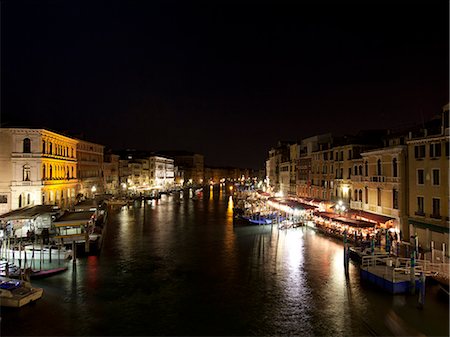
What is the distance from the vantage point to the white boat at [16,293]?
16.8 metres

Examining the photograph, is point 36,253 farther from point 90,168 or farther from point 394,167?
point 90,168

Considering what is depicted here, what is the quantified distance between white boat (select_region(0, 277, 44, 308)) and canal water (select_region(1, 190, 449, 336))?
30 centimetres

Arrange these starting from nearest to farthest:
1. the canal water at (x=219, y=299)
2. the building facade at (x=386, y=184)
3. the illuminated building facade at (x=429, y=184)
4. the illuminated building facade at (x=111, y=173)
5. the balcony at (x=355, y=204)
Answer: the canal water at (x=219, y=299), the illuminated building facade at (x=429, y=184), the building facade at (x=386, y=184), the balcony at (x=355, y=204), the illuminated building facade at (x=111, y=173)

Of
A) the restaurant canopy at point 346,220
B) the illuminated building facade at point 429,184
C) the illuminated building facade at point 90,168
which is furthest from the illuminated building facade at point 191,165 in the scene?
the illuminated building facade at point 429,184

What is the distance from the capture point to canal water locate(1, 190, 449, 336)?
15.1m

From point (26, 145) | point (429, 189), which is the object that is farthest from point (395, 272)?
point (26, 145)

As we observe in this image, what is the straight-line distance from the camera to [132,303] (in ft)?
58.0

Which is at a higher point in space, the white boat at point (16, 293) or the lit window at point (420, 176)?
the lit window at point (420, 176)

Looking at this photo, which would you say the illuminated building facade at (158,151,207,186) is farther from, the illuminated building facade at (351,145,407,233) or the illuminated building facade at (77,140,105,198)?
the illuminated building facade at (351,145,407,233)

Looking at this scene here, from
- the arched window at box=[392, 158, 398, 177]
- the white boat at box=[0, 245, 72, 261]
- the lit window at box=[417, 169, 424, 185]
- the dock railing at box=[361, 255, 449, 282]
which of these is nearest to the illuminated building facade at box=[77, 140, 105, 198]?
the white boat at box=[0, 245, 72, 261]

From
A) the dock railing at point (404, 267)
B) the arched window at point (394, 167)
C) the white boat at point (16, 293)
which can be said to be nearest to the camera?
the white boat at point (16, 293)

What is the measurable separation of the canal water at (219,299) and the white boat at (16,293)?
0.30 m

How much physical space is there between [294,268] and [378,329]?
9025mm

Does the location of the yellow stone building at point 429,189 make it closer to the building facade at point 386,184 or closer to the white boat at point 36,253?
the building facade at point 386,184
